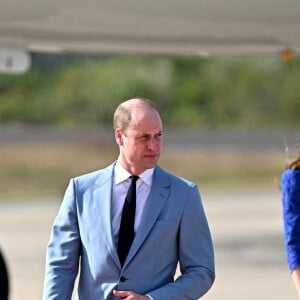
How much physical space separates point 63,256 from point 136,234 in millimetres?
299

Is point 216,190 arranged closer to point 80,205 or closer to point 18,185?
point 18,185

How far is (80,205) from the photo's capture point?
4.10m

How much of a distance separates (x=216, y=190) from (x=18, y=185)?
455cm

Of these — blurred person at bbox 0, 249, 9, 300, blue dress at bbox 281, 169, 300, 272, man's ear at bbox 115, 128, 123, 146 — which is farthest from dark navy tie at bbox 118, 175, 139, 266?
blurred person at bbox 0, 249, 9, 300

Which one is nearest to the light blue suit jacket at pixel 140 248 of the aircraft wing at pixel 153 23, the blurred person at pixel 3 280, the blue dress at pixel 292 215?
the blue dress at pixel 292 215

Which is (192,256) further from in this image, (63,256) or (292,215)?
(292,215)

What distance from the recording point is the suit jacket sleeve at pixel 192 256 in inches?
157

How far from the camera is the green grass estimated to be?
24141 millimetres

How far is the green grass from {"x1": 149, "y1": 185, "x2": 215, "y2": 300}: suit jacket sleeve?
60.6 feet

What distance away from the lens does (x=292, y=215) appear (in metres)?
4.42

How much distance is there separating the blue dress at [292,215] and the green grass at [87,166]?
18142mm

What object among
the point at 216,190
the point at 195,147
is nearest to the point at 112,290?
the point at 216,190

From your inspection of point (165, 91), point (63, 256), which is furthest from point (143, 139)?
point (165, 91)

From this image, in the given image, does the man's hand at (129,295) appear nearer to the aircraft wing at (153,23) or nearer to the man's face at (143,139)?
the man's face at (143,139)
